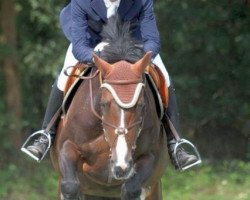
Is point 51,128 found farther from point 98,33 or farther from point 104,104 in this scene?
point 104,104

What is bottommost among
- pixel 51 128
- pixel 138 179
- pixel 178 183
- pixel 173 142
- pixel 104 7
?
pixel 178 183

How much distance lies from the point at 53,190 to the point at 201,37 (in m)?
3.77

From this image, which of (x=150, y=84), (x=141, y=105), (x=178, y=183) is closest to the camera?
(x=141, y=105)

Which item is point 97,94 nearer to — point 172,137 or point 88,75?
point 88,75

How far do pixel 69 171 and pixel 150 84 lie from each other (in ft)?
3.35

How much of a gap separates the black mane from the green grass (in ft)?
13.6

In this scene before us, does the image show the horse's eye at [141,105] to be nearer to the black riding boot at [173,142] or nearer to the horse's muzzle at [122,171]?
the horse's muzzle at [122,171]

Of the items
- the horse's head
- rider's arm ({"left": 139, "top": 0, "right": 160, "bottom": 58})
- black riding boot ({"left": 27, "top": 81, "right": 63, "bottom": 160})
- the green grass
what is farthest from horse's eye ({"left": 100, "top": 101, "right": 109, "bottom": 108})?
the green grass

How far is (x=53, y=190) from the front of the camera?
11.6 metres

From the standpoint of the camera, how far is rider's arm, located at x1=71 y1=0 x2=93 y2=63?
7383 millimetres

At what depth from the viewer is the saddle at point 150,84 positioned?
7477 millimetres

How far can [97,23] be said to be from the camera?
7578mm

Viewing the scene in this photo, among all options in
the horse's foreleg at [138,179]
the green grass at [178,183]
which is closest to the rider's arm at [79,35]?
the horse's foreleg at [138,179]

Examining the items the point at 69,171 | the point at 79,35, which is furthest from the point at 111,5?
the point at 69,171
